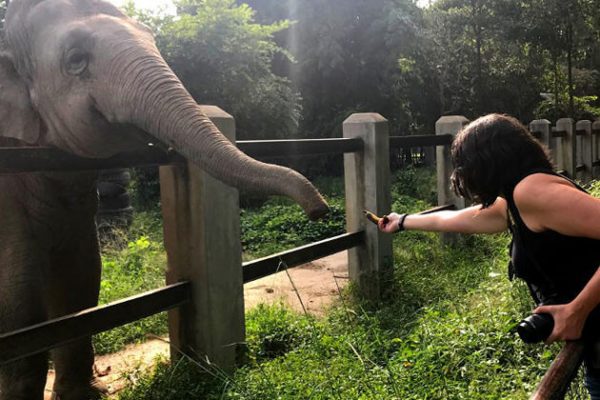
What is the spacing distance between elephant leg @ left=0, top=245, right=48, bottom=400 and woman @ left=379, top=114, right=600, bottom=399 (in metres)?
1.91

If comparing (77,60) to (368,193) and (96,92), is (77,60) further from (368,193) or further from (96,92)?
(368,193)

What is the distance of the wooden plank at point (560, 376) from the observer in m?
1.20

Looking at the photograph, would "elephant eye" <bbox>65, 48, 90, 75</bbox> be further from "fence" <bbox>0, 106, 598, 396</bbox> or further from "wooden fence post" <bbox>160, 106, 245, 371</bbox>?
"wooden fence post" <bbox>160, 106, 245, 371</bbox>

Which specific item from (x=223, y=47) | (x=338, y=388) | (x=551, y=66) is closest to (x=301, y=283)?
(x=338, y=388)

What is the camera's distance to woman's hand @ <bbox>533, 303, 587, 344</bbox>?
5.63 feet

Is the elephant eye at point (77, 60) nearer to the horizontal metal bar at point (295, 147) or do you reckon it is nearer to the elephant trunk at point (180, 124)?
the elephant trunk at point (180, 124)

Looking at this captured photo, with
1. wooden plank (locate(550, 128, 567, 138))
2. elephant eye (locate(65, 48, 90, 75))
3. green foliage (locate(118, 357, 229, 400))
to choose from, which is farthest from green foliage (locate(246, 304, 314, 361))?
wooden plank (locate(550, 128, 567, 138))

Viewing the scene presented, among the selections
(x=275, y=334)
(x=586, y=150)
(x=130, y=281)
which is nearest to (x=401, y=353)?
(x=275, y=334)

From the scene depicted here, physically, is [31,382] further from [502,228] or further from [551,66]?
[551,66]

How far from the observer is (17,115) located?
9.30 ft

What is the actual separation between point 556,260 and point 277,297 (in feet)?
13.4

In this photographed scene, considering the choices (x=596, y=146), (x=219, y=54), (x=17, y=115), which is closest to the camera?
(x=17, y=115)

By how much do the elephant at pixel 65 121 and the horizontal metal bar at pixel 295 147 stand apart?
0.90 m

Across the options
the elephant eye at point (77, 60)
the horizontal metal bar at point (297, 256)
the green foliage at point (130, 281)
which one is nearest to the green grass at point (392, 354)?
the horizontal metal bar at point (297, 256)
